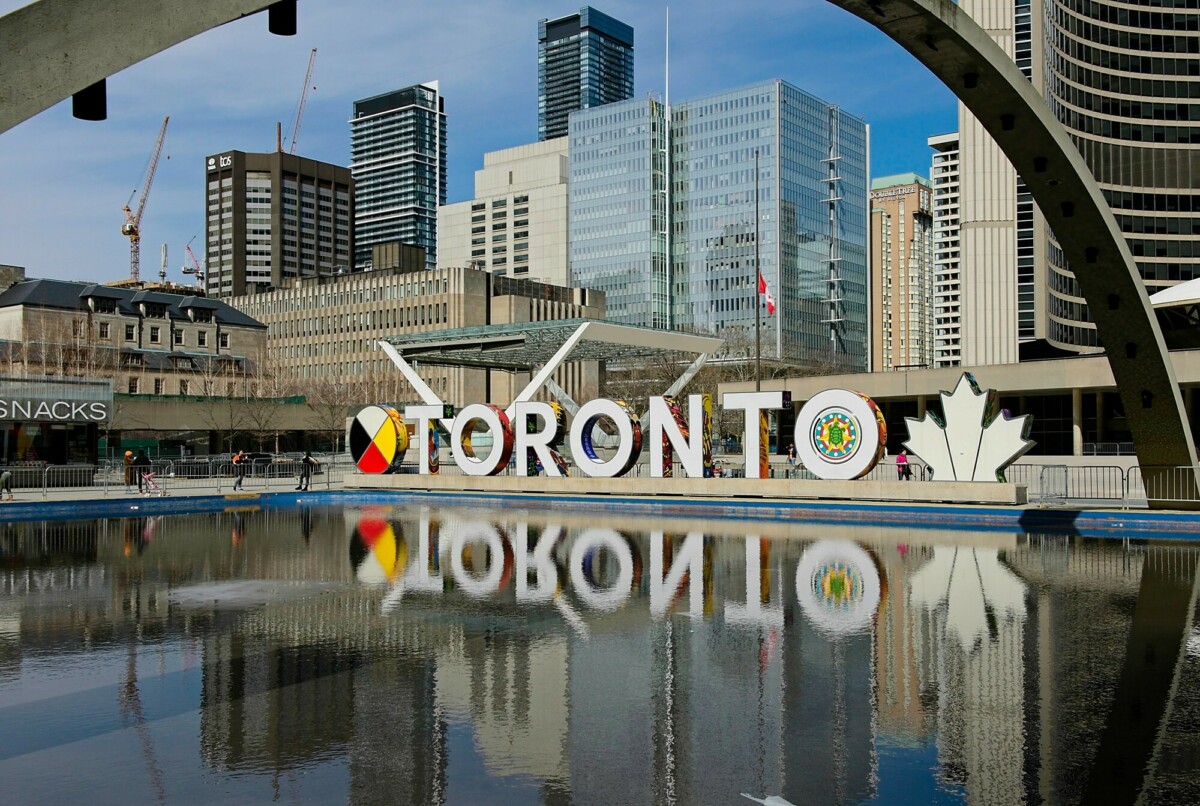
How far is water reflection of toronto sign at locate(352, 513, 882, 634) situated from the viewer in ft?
50.4

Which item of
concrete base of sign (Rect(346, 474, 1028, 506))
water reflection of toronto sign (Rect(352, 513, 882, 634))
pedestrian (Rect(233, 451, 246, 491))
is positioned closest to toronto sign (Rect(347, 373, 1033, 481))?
concrete base of sign (Rect(346, 474, 1028, 506))

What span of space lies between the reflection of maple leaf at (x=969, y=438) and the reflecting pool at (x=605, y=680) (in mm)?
9339

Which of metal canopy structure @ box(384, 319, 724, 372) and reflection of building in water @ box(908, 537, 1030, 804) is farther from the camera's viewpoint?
metal canopy structure @ box(384, 319, 724, 372)

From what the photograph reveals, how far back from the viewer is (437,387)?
13550 centimetres

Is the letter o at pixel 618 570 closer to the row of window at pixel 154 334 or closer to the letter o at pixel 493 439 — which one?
the letter o at pixel 493 439

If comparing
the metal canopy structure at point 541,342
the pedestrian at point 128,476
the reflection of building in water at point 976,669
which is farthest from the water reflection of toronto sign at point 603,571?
the pedestrian at point 128,476

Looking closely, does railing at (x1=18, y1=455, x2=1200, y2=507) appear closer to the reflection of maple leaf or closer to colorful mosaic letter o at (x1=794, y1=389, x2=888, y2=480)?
the reflection of maple leaf

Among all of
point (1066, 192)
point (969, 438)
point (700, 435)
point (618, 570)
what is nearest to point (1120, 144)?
point (969, 438)

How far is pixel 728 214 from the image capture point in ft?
545

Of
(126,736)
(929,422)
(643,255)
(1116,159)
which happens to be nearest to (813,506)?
(929,422)

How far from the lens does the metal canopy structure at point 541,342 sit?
150 ft

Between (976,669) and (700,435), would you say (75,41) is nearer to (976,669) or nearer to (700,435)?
(976,669)

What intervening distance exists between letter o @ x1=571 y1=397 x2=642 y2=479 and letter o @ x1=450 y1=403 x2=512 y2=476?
12.5 ft

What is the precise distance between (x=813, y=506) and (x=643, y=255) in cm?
14559
